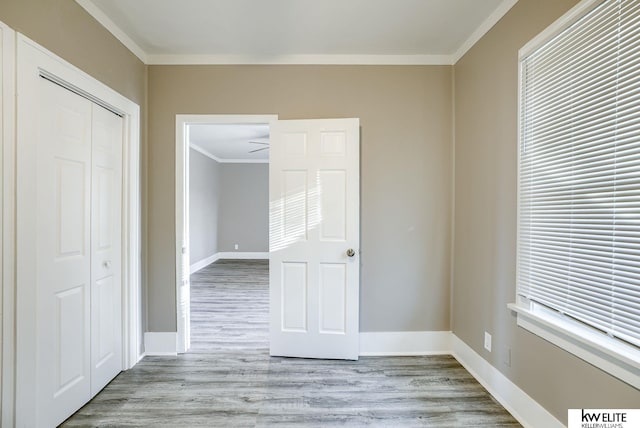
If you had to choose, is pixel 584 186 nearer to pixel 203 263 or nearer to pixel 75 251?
pixel 75 251

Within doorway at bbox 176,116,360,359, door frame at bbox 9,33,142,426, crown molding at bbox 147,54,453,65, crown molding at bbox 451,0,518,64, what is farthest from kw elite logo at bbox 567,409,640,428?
door frame at bbox 9,33,142,426

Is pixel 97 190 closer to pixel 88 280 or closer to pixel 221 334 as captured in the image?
pixel 88 280

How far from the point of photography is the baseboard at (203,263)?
6.31m

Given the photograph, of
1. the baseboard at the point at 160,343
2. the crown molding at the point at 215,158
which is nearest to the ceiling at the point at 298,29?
the baseboard at the point at 160,343

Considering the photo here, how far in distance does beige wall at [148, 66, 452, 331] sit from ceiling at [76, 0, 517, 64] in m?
0.12

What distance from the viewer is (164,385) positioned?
2250 millimetres

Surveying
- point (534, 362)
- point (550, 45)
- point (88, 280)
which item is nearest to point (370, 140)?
point (550, 45)

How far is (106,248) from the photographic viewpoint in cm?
225

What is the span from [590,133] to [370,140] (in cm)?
159

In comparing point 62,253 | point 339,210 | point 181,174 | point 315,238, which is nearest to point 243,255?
point 181,174

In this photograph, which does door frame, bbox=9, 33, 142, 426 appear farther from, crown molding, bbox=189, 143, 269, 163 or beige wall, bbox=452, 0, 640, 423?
crown molding, bbox=189, 143, 269, 163

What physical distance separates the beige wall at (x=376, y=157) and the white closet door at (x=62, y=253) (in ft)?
2.30

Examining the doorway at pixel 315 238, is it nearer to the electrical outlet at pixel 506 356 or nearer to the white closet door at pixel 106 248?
the electrical outlet at pixel 506 356

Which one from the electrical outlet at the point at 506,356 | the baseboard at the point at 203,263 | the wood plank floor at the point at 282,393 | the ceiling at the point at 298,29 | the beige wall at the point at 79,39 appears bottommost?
the wood plank floor at the point at 282,393
